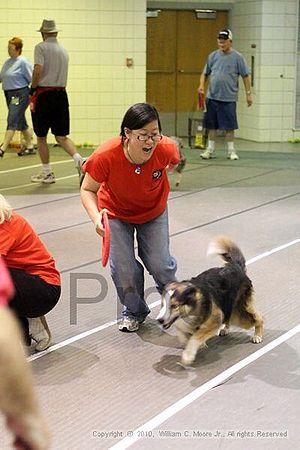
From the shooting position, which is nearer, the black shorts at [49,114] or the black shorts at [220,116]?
the black shorts at [49,114]

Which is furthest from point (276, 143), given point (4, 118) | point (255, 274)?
point (255, 274)

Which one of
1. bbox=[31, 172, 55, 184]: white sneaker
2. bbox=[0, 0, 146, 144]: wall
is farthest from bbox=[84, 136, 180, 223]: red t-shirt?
bbox=[0, 0, 146, 144]: wall

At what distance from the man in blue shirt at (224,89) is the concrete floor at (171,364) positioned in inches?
143

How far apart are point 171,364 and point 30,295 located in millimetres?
789

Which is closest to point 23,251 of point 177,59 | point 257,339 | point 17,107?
point 257,339

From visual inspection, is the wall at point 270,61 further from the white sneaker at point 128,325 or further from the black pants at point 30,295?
the black pants at point 30,295

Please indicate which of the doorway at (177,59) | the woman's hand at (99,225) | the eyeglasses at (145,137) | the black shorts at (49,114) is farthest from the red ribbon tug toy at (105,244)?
the doorway at (177,59)

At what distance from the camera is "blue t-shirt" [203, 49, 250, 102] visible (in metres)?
10.6

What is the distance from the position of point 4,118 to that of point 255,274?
7548 mm

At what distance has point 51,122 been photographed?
871 centimetres

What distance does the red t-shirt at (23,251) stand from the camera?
375 cm

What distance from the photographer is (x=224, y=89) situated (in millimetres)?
10641

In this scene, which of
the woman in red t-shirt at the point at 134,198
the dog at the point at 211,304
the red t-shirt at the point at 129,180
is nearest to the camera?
the dog at the point at 211,304

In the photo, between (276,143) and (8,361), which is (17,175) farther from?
(8,361)
